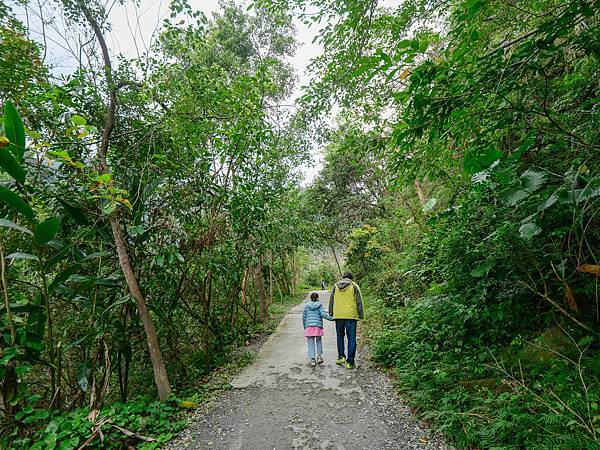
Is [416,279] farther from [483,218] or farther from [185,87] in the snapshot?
[185,87]

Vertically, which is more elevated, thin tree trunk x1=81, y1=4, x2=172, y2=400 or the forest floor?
thin tree trunk x1=81, y1=4, x2=172, y2=400

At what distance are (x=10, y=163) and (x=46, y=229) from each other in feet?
2.07

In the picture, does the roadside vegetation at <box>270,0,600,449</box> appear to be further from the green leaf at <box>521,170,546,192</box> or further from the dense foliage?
the dense foliage

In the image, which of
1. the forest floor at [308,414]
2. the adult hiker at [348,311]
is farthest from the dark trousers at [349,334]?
the forest floor at [308,414]

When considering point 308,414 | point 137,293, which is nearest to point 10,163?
point 137,293

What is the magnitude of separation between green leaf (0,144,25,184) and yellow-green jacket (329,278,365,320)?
13.9 ft

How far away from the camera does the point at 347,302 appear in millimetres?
5023

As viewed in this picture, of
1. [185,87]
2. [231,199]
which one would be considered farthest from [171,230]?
[185,87]

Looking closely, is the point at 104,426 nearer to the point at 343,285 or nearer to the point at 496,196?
the point at 343,285

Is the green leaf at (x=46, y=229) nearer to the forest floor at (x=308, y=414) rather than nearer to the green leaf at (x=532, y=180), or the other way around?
the forest floor at (x=308, y=414)

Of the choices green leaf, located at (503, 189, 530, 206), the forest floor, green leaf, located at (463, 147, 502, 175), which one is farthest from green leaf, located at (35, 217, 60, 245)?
green leaf, located at (503, 189, 530, 206)

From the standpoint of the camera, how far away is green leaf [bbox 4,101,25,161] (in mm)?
2396

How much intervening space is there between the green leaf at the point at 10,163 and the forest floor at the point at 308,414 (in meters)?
2.88

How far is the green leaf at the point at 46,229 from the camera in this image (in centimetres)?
272
